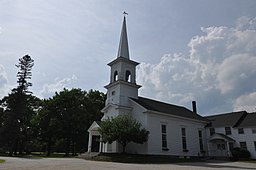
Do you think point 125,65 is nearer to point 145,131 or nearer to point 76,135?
point 145,131

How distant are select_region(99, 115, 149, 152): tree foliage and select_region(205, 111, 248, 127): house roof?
16.6 metres

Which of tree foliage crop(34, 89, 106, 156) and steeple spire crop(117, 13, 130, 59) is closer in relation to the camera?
steeple spire crop(117, 13, 130, 59)

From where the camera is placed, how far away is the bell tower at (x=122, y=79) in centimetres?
3200

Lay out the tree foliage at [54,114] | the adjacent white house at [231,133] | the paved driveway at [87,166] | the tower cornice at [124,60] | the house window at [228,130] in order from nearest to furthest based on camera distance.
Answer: the paved driveway at [87,166] < the tower cornice at [124,60] < the adjacent white house at [231,133] < the house window at [228,130] < the tree foliage at [54,114]

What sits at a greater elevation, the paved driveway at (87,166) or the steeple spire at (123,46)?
the steeple spire at (123,46)

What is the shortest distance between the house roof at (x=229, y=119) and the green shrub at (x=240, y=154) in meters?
4.52

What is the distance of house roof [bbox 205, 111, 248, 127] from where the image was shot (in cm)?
3693

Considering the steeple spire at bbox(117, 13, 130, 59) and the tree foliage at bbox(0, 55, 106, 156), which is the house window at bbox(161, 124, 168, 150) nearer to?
the steeple spire at bbox(117, 13, 130, 59)

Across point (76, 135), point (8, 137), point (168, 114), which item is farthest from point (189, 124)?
point (8, 137)

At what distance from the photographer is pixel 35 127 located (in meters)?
53.7

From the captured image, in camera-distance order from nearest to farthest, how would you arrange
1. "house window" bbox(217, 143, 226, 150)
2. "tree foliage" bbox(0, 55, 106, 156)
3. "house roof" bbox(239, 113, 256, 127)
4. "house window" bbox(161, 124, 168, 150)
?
1. "house window" bbox(161, 124, 168, 150)
2. "house roof" bbox(239, 113, 256, 127)
3. "house window" bbox(217, 143, 226, 150)
4. "tree foliage" bbox(0, 55, 106, 156)

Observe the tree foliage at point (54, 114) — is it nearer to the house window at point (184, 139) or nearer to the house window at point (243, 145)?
the house window at point (184, 139)

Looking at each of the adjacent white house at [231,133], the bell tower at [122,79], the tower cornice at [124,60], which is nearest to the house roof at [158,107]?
the bell tower at [122,79]

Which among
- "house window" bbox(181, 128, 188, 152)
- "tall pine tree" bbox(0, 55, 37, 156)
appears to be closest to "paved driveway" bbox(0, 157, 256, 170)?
"house window" bbox(181, 128, 188, 152)
